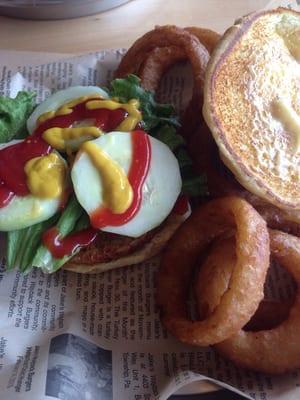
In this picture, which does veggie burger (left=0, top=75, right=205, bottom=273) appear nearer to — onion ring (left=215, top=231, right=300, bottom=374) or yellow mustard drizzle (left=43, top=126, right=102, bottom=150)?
yellow mustard drizzle (left=43, top=126, right=102, bottom=150)

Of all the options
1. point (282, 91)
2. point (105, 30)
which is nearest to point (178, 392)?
point (282, 91)

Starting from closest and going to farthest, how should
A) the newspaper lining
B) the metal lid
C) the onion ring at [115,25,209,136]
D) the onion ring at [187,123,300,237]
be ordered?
the newspaper lining, the onion ring at [187,123,300,237], the onion ring at [115,25,209,136], the metal lid

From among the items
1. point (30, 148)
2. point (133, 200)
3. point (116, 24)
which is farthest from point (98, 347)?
point (116, 24)

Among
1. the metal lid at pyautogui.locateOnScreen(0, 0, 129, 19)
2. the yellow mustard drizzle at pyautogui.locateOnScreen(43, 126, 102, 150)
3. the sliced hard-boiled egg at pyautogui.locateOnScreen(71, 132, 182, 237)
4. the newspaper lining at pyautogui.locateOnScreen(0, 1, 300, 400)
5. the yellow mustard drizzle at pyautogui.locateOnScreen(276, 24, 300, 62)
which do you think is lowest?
the newspaper lining at pyautogui.locateOnScreen(0, 1, 300, 400)

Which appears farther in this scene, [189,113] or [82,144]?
[189,113]

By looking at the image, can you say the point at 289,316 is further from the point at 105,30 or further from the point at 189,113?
the point at 105,30

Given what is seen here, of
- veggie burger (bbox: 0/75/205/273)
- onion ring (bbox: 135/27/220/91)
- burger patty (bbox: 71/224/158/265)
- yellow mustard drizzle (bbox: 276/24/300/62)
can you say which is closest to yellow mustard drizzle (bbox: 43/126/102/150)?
veggie burger (bbox: 0/75/205/273)
